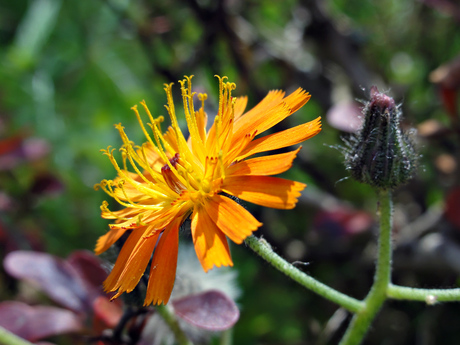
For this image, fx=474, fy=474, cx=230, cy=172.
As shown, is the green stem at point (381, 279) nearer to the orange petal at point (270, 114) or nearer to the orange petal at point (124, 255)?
the orange petal at point (270, 114)

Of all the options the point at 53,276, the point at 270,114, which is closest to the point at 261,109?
the point at 270,114

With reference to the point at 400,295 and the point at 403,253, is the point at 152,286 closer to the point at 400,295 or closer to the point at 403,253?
the point at 400,295

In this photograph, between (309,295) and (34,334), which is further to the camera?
(309,295)

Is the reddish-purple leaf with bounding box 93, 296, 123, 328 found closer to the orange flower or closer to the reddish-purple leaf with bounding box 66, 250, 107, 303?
the reddish-purple leaf with bounding box 66, 250, 107, 303

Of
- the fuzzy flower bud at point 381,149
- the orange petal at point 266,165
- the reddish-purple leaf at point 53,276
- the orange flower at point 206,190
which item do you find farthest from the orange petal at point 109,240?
the fuzzy flower bud at point 381,149

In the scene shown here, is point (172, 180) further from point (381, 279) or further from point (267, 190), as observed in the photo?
point (381, 279)

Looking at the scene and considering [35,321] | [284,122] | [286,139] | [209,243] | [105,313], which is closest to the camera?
[209,243]

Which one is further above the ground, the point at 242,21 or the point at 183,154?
the point at 242,21

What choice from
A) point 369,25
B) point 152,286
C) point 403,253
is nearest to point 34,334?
point 152,286
